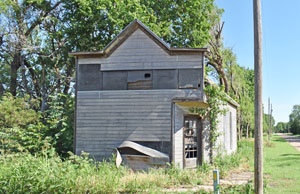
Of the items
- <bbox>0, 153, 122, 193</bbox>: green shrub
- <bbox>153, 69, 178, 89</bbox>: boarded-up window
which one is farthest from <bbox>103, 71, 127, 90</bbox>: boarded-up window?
<bbox>0, 153, 122, 193</bbox>: green shrub

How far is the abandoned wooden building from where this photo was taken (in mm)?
13312

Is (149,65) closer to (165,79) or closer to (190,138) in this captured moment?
(165,79)

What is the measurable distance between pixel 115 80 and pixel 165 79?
2345 mm

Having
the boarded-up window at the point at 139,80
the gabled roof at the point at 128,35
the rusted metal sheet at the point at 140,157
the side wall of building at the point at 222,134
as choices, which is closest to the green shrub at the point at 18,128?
the rusted metal sheet at the point at 140,157

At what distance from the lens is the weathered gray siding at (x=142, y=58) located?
44.2ft

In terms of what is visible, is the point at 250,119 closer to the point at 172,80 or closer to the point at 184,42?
the point at 184,42

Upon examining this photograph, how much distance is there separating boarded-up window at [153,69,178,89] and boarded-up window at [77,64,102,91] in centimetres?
268

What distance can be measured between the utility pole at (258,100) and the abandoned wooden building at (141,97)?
15.5 ft

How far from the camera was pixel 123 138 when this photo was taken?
13.7 metres

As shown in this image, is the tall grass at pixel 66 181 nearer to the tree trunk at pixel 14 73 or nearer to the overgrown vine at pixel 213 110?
the overgrown vine at pixel 213 110

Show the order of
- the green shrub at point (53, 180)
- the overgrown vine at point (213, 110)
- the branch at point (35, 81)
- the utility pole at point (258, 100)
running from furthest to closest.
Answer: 1. the branch at point (35, 81)
2. the overgrown vine at point (213, 110)
3. the green shrub at point (53, 180)
4. the utility pole at point (258, 100)

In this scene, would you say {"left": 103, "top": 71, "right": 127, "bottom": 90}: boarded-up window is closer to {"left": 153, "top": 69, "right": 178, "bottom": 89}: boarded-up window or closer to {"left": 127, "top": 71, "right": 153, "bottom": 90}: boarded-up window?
{"left": 127, "top": 71, "right": 153, "bottom": 90}: boarded-up window

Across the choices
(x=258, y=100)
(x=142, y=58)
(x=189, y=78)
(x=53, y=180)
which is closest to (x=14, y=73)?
(x=142, y=58)

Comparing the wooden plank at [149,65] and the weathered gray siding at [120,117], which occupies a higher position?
the wooden plank at [149,65]
